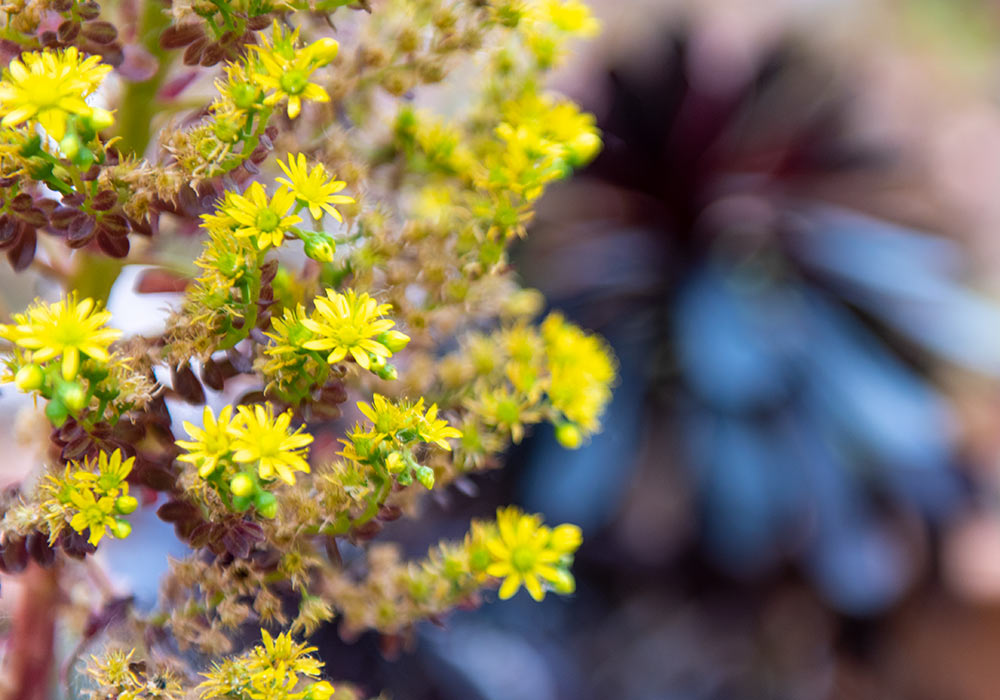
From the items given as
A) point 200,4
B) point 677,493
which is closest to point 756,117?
point 677,493

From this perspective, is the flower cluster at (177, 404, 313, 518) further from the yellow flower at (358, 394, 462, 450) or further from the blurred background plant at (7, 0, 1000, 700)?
the blurred background plant at (7, 0, 1000, 700)

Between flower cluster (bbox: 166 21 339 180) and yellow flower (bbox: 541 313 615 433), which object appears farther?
yellow flower (bbox: 541 313 615 433)

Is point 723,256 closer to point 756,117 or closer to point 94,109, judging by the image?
point 756,117

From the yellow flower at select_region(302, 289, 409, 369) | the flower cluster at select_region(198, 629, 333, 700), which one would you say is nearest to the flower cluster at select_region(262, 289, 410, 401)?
the yellow flower at select_region(302, 289, 409, 369)

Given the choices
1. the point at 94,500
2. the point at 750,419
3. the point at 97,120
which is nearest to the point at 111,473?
the point at 94,500

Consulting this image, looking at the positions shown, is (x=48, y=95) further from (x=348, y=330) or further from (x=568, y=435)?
(x=568, y=435)

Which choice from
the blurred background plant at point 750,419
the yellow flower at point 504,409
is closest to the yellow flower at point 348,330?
the yellow flower at point 504,409
